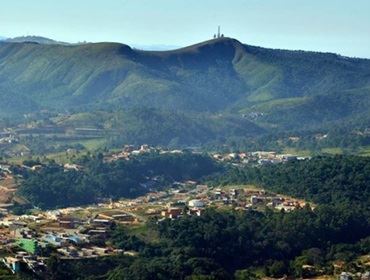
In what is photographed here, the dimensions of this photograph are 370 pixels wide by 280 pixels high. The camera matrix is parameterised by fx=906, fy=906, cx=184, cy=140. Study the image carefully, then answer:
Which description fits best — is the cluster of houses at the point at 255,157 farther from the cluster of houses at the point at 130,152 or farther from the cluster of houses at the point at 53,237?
the cluster of houses at the point at 53,237

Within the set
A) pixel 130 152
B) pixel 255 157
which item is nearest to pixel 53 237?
pixel 130 152

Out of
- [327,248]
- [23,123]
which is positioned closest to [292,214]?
[327,248]

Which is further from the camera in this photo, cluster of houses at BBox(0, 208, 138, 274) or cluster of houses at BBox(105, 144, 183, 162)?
cluster of houses at BBox(105, 144, 183, 162)

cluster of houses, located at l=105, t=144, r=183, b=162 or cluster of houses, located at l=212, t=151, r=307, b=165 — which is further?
cluster of houses, located at l=212, t=151, r=307, b=165

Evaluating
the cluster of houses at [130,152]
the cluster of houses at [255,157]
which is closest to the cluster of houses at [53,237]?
the cluster of houses at [130,152]

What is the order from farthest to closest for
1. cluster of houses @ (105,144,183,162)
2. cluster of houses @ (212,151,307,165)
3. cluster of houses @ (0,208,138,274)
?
cluster of houses @ (212,151,307,165)
cluster of houses @ (105,144,183,162)
cluster of houses @ (0,208,138,274)

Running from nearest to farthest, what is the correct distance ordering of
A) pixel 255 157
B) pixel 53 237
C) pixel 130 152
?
pixel 53 237 → pixel 130 152 → pixel 255 157

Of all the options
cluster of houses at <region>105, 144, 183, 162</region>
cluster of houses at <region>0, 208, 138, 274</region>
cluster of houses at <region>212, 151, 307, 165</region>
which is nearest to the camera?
cluster of houses at <region>0, 208, 138, 274</region>

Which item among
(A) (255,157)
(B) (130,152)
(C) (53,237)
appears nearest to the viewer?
(C) (53,237)

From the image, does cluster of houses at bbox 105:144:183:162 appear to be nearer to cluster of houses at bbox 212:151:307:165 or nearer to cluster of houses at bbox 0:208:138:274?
cluster of houses at bbox 212:151:307:165

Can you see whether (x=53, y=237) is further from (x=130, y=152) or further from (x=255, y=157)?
(x=255, y=157)

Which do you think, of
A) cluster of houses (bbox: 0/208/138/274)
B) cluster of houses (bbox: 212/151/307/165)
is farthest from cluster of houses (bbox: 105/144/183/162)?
cluster of houses (bbox: 0/208/138/274)

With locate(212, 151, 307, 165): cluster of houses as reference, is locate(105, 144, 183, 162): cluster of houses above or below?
above
